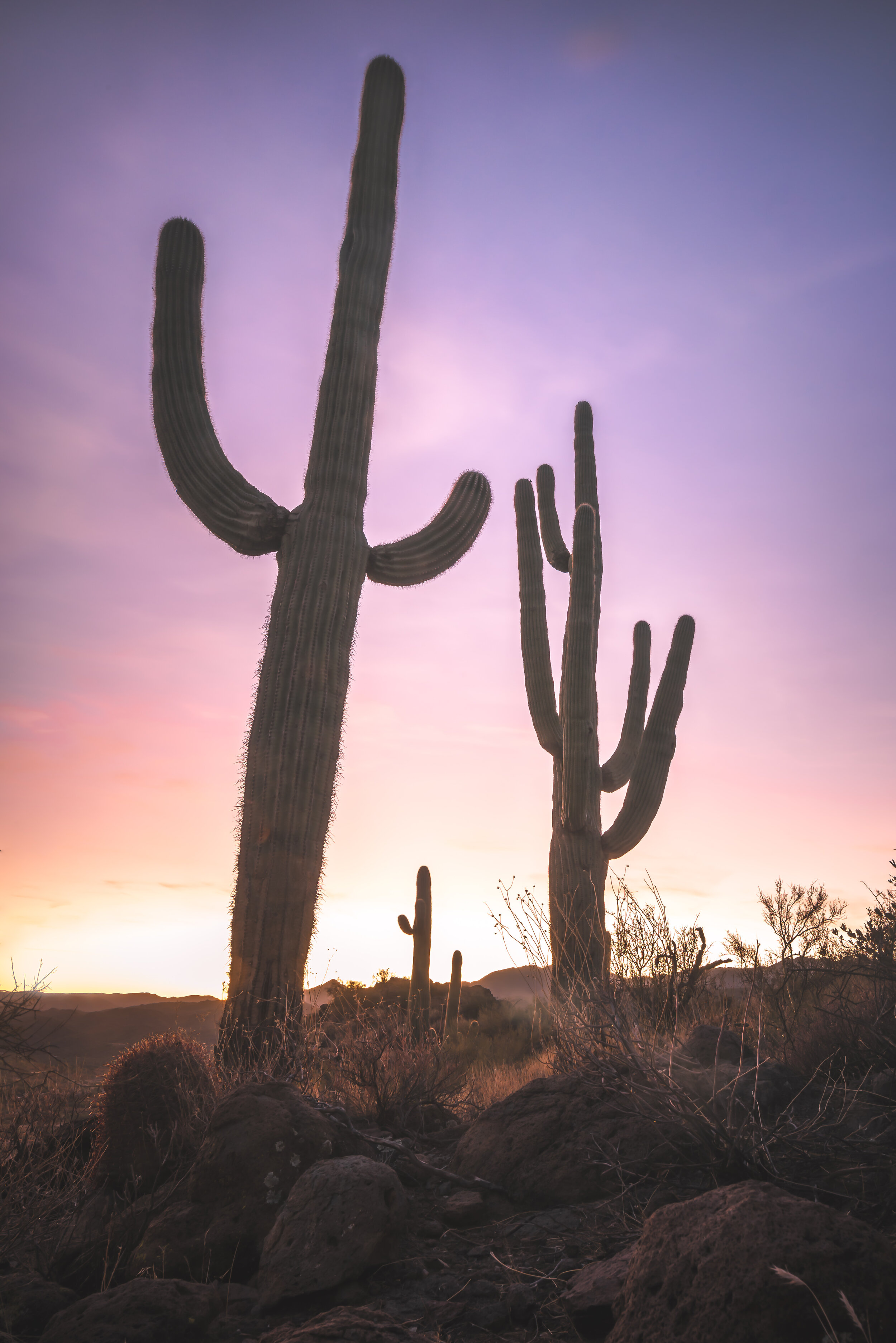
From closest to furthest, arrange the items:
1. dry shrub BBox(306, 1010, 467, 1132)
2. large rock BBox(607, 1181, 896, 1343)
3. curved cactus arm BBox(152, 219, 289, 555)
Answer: large rock BBox(607, 1181, 896, 1343) < dry shrub BBox(306, 1010, 467, 1132) < curved cactus arm BBox(152, 219, 289, 555)

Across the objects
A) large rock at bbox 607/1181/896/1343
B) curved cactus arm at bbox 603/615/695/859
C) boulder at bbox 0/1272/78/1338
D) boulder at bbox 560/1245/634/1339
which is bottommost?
boulder at bbox 0/1272/78/1338

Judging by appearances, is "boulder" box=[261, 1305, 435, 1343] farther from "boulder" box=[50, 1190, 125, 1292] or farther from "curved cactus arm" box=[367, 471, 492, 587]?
"curved cactus arm" box=[367, 471, 492, 587]

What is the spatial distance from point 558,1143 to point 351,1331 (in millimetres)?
1714

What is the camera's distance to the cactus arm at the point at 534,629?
11.4m

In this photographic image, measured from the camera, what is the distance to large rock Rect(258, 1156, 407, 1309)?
8.87 ft

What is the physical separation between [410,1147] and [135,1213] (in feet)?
4.98

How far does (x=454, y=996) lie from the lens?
14.0 metres

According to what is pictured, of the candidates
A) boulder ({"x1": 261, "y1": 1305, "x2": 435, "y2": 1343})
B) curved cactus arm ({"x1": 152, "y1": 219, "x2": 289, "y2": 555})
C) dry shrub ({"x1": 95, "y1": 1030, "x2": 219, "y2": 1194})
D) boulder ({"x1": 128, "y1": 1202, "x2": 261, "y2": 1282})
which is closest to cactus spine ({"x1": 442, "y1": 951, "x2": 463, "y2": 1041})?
dry shrub ({"x1": 95, "y1": 1030, "x2": 219, "y2": 1194})

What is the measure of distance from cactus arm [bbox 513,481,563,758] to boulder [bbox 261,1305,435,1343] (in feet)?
29.7

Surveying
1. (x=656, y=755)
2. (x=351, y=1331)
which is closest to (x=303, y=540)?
(x=351, y=1331)

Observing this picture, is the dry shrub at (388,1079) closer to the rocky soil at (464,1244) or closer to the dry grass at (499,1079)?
the dry grass at (499,1079)

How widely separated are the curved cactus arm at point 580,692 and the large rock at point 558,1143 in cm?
634

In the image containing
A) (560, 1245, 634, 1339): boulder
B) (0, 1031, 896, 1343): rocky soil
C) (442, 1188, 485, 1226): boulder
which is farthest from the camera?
(442, 1188, 485, 1226): boulder

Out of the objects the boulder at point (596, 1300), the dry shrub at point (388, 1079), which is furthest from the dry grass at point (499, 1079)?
the boulder at point (596, 1300)
